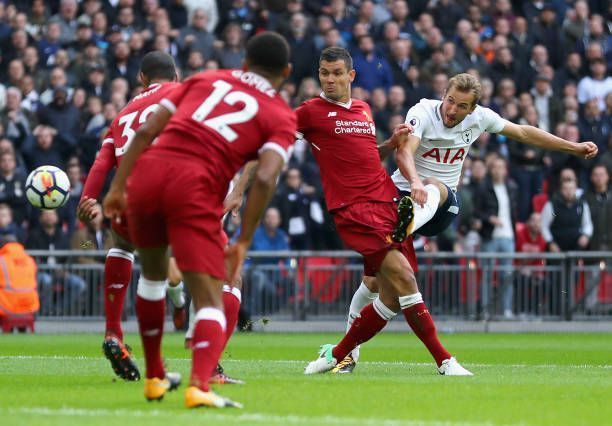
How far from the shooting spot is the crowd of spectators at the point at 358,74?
75.4 feet

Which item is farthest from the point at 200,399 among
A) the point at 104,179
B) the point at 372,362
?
the point at 372,362

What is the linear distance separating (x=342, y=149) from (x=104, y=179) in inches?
84.3

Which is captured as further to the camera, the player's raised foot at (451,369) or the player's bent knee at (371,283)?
the player's bent knee at (371,283)

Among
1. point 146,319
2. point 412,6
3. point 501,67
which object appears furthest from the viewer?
point 412,6

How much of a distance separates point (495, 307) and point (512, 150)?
3.51 meters

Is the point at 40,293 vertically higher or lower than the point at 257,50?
lower

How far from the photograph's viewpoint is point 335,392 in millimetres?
9898

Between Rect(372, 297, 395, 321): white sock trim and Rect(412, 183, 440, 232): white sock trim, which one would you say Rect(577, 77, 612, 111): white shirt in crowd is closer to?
Rect(412, 183, 440, 232): white sock trim

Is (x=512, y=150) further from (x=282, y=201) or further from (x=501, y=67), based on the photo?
(x=282, y=201)

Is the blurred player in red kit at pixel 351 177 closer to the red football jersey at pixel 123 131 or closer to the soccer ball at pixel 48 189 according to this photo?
the red football jersey at pixel 123 131

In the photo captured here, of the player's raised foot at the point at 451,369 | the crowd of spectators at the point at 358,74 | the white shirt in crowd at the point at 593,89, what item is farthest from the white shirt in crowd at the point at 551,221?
the player's raised foot at the point at 451,369

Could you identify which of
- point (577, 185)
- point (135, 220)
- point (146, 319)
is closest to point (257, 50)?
point (135, 220)

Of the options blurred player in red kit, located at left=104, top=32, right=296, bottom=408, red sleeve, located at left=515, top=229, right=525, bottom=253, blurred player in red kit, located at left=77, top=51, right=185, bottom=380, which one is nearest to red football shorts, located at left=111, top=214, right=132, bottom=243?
blurred player in red kit, located at left=77, top=51, right=185, bottom=380

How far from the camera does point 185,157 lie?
870 cm
